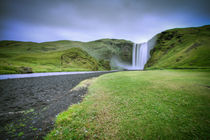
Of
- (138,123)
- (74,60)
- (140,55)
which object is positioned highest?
(140,55)

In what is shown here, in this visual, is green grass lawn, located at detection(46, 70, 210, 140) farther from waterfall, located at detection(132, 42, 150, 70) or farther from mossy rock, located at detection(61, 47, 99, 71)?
waterfall, located at detection(132, 42, 150, 70)

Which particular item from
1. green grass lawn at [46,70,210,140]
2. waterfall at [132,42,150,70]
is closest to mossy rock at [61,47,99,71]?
waterfall at [132,42,150,70]

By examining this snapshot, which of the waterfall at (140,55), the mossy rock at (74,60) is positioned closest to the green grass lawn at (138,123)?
the mossy rock at (74,60)

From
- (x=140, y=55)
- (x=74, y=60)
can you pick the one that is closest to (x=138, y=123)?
(x=74, y=60)

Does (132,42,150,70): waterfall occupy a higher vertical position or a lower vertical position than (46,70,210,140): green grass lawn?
higher

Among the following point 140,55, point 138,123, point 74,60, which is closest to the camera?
point 138,123

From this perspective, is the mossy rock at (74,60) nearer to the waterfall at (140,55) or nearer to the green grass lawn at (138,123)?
the waterfall at (140,55)

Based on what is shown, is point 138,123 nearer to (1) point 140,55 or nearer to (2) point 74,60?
(2) point 74,60

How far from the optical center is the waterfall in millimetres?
115506

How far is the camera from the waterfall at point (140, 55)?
116 metres

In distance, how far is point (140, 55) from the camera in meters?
124

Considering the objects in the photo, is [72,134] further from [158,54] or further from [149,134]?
[158,54]

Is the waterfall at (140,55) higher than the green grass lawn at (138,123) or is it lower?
higher

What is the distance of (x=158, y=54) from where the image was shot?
3578 inches
